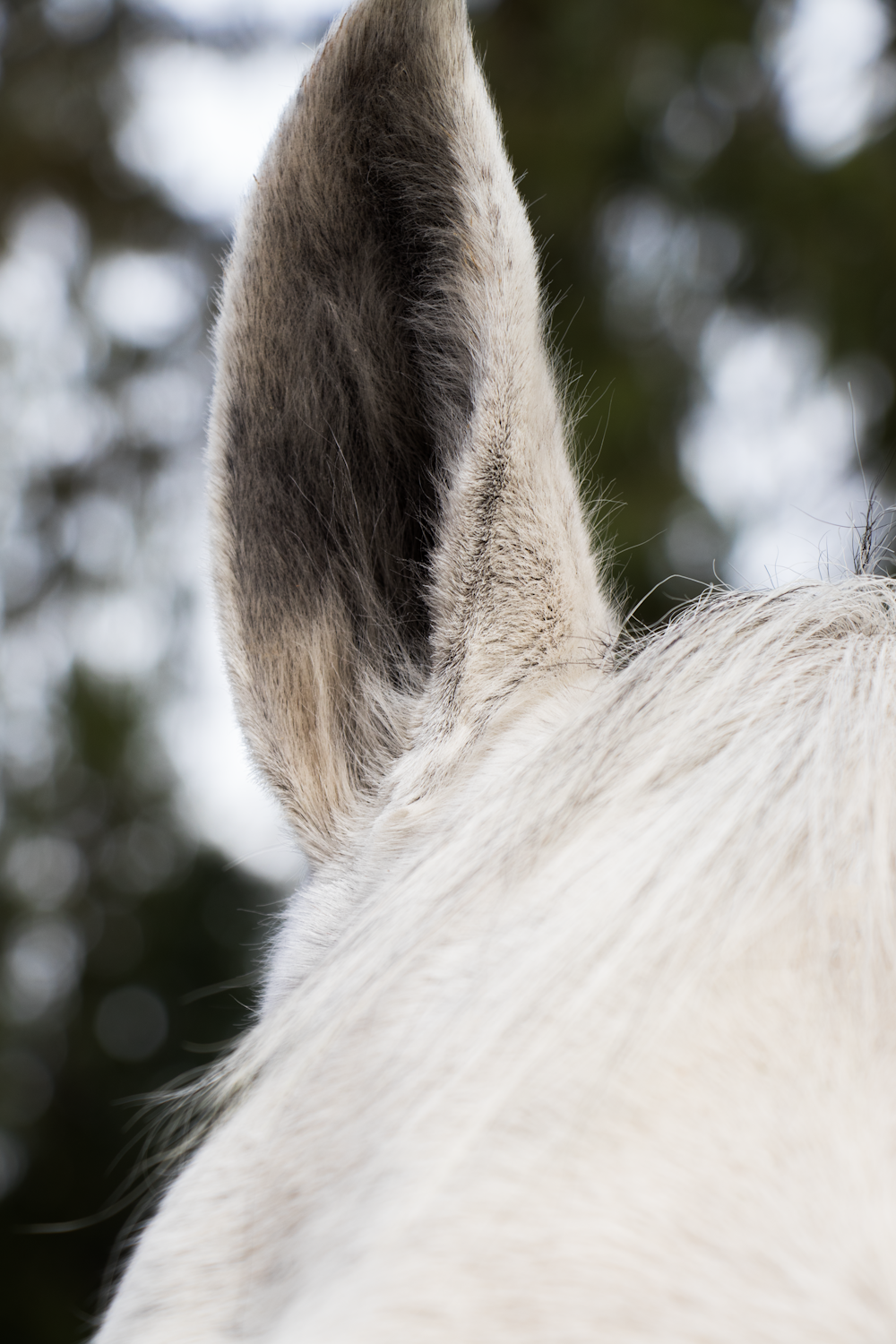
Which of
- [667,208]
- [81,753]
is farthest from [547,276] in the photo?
[81,753]

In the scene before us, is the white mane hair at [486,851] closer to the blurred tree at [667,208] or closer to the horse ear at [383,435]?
the horse ear at [383,435]

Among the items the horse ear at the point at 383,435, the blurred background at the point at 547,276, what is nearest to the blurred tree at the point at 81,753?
the blurred background at the point at 547,276

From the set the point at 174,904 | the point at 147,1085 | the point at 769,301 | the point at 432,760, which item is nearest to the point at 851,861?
Answer: the point at 432,760

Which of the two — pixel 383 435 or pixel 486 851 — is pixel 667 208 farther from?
pixel 486 851

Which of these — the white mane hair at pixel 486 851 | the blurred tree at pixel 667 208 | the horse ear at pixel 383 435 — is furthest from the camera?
the blurred tree at pixel 667 208

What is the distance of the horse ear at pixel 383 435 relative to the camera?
3.22ft

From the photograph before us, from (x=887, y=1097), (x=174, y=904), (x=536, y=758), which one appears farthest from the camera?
(x=174, y=904)

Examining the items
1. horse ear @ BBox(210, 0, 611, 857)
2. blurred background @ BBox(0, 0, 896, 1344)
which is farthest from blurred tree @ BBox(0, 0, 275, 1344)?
horse ear @ BBox(210, 0, 611, 857)

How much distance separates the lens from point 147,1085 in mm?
8266

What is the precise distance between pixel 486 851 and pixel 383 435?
51 centimetres

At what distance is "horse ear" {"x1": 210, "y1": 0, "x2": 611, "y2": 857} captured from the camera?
0.98 m

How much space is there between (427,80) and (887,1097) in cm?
88

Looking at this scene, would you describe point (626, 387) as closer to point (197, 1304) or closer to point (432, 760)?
point (432, 760)

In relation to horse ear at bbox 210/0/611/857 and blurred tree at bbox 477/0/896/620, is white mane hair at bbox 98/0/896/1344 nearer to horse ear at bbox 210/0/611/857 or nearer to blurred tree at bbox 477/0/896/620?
horse ear at bbox 210/0/611/857
